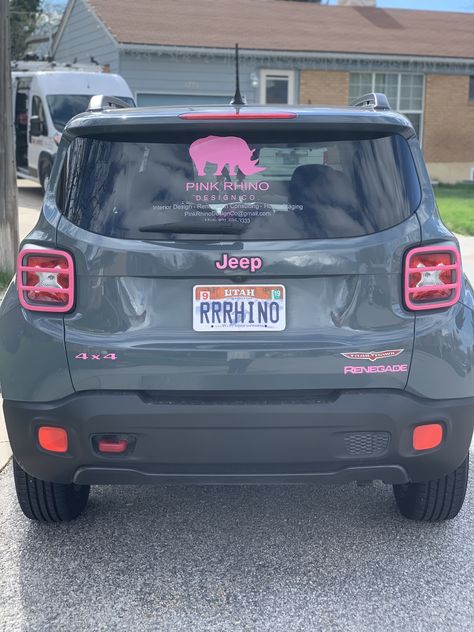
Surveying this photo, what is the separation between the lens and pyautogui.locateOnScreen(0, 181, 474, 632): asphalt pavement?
3.16 metres

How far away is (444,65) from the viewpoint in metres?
26.2

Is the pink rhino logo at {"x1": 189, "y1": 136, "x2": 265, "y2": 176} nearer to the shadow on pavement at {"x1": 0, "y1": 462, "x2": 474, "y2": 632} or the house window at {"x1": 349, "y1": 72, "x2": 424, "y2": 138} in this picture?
the shadow on pavement at {"x1": 0, "y1": 462, "x2": 474, "y2": 632}

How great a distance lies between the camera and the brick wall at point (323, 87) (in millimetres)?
24358

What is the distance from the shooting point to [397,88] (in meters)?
26.0

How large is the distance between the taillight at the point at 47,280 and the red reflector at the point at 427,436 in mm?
1413

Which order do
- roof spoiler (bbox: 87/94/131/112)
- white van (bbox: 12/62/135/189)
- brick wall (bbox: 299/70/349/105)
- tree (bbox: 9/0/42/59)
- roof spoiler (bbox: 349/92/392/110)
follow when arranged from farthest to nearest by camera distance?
tree (bbox: 9/0/42/59) < brick wall (bbox: 299/70/349/105) < white van (bbox: 12/62/135/189) < roof spoiler (bbox: 87/94/131/112) < roof spoiler (bbox: 349/92/392/110)

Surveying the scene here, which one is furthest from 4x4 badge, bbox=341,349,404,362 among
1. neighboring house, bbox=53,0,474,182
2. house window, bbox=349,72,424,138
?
house window, bbox=349,72,424,138

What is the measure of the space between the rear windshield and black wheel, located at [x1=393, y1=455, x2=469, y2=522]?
1.23m

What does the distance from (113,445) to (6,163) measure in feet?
20.8

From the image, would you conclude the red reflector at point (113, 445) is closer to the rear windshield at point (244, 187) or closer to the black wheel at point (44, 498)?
the black wheel at point (44, 498)

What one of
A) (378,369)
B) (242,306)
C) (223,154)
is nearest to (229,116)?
(223,154)

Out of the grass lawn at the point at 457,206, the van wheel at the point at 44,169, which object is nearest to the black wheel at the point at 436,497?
the grass lawn at the point at 457,206

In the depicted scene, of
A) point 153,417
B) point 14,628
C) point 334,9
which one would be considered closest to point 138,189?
point 153,417

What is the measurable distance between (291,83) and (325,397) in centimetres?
2230
